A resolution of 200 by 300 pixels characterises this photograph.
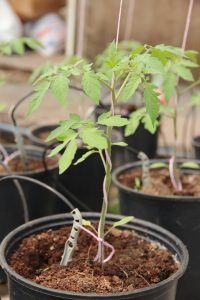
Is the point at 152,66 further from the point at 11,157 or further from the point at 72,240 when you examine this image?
the point at 11,157

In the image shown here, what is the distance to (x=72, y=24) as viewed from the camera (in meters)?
6.23

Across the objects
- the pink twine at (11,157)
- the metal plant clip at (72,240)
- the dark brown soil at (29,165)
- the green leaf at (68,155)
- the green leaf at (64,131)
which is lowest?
the dark brown soil at (29,165)

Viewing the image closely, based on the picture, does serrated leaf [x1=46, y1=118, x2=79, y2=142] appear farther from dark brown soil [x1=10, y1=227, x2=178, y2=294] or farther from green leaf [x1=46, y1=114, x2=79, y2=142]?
dark brown soil [x1=10, y1=227, x2=178, y2=294]

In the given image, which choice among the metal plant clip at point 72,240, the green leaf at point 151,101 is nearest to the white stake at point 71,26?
the metal plant clip at point 72,240

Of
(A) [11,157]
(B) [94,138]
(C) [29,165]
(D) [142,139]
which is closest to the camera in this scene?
(B) [94,138]

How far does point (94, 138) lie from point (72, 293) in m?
0.40

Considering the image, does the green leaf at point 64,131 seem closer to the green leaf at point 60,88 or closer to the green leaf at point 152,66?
the green leaf at point 60,88

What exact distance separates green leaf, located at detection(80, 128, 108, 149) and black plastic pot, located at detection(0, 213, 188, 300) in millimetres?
382

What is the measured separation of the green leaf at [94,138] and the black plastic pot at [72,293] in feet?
1.25

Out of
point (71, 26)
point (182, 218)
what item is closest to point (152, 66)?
point (182, 218)

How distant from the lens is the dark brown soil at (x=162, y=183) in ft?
7.47

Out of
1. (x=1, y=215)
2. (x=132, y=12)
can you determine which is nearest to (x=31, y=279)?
(x=1, y=215)

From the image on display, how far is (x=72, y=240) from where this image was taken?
5.26 feet

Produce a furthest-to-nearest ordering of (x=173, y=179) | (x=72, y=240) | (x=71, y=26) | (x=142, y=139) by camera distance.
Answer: (x=71, y=26)
(x=142, y=139)
(x=173, y=179)
(x=72, y=240)
